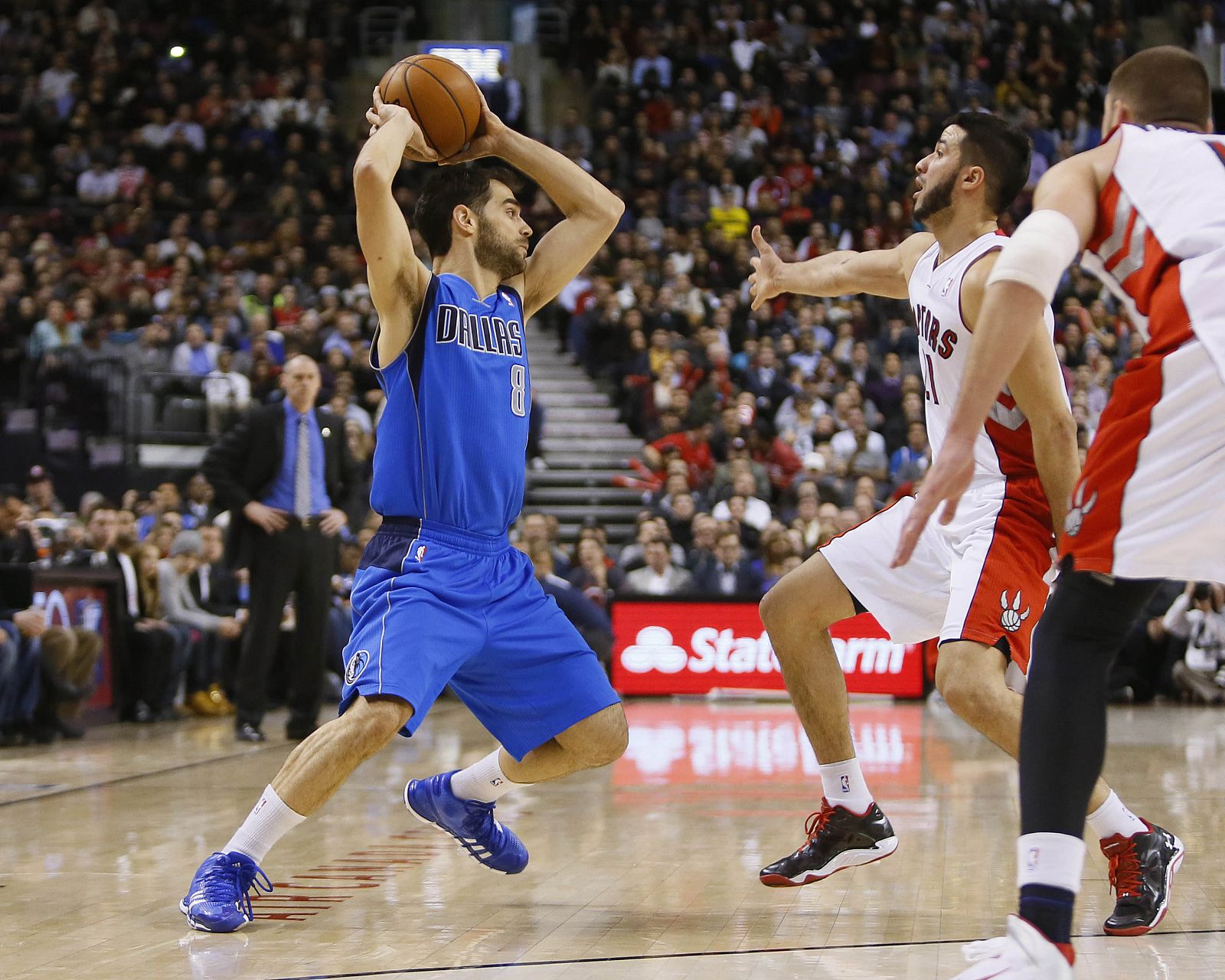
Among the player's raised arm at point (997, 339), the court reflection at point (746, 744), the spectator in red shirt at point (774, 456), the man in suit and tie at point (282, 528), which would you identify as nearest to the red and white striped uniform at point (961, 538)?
the player's raised arm at point (997, 339)

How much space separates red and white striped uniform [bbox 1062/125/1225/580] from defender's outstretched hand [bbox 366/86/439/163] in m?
2.03

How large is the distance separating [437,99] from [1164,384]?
2.42 meters

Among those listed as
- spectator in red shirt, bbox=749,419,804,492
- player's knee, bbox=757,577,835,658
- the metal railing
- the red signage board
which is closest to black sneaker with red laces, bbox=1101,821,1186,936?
player's knee, bbox=757,577,835,658

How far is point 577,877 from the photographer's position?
4.52 meters

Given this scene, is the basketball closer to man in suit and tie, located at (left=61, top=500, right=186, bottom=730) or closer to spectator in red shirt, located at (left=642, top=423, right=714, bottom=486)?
man in suit and tie, located at (left=61, top=500, right=186, bottom=730)

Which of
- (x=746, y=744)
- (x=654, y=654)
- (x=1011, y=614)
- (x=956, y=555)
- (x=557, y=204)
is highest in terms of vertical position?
(x=557, y=204)

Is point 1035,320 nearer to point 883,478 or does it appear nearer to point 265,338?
point 883,478

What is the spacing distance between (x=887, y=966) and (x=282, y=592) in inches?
224

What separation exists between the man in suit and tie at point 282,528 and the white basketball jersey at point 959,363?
4.93 m

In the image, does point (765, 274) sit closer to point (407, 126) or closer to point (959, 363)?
point (959, 363)

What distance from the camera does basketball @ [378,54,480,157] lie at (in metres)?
4.46

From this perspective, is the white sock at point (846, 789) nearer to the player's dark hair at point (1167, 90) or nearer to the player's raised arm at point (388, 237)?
the player's raised arm at point (388, 237)

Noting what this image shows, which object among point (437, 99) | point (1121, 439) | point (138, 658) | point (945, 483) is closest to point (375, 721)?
point (945, 483)

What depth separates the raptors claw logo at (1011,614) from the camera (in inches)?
155
